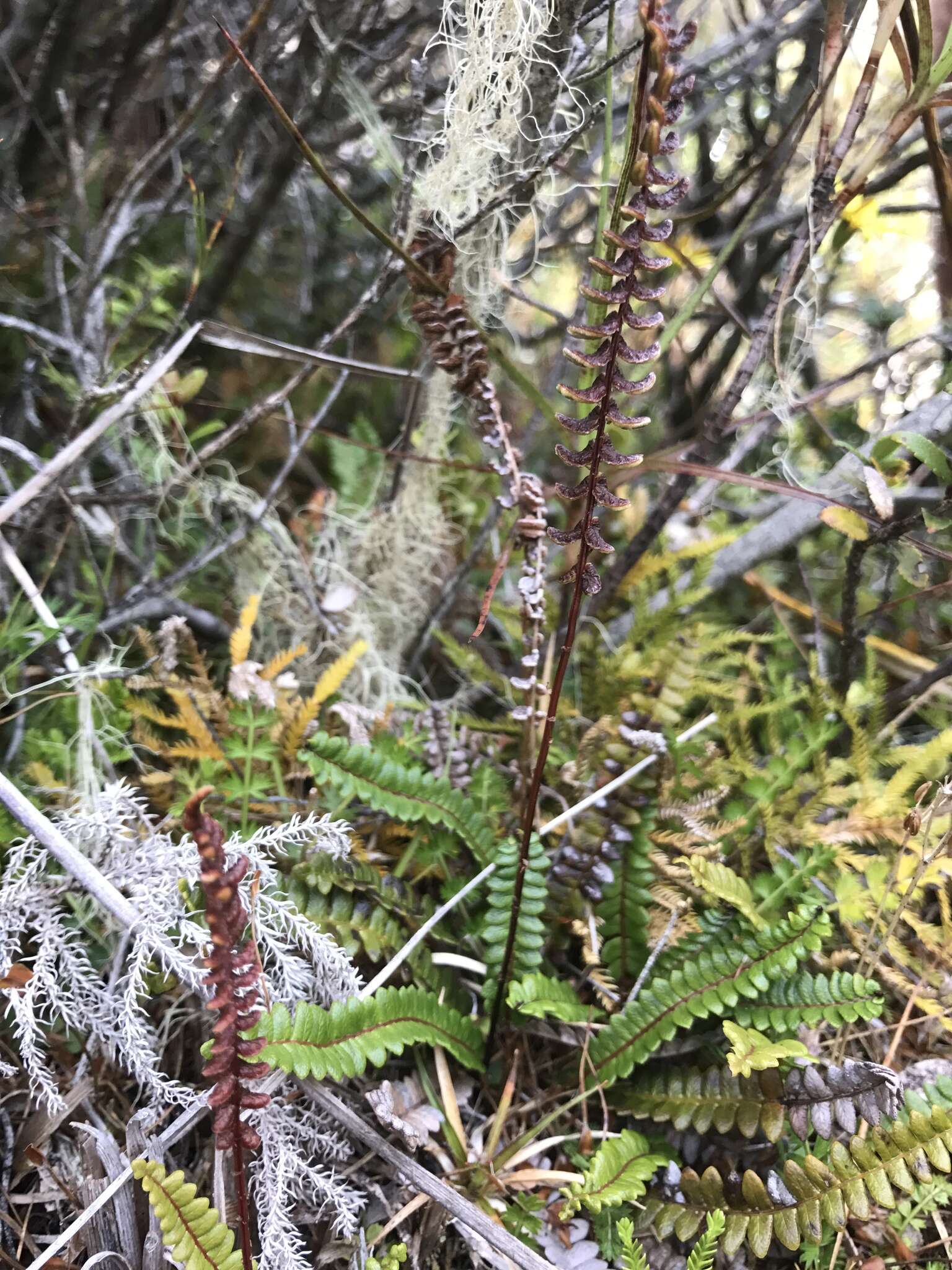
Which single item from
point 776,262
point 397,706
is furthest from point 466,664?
point 776,262

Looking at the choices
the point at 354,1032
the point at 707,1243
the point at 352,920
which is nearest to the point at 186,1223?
the point at 354,1032

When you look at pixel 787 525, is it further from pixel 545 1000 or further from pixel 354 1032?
pixel 354 1032

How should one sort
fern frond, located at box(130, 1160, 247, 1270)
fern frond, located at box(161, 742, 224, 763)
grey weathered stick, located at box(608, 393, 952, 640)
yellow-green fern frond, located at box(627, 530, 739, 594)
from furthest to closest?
1. yellow-green fern frond, located at box(627, 530, 739, 594)
2. grey weathered stick, located at box(608, 393, 952, 640)
3. fern frond, located at box(161, 742, 224, 763)
4. fern frond, located at box(130, 1160, 247, 1270)

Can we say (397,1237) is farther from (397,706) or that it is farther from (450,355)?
(450,355)

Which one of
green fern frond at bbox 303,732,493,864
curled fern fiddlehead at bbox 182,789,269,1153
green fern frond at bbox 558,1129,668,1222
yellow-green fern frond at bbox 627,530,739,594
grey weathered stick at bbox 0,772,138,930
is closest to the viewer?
curled fern fiddlehead at bbox 182,789,269,1153

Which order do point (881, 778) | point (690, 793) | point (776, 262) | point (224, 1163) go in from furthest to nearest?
point (776, 262) < point (881, 778) < point (690, 793) < point (224, 1163)

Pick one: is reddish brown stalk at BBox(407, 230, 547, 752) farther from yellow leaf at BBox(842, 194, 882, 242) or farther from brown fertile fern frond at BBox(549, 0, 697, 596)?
yellow leaf at BBox(842, 194, 882, 242)

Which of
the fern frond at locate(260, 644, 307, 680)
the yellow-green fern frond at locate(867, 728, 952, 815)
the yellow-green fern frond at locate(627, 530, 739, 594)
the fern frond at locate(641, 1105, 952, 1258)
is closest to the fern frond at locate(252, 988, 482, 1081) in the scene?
the fern frond at locate(641, 1105, 952, 1258)

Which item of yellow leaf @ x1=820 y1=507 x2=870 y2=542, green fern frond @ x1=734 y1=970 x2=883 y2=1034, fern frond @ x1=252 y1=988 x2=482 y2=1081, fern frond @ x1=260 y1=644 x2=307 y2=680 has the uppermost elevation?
yellow leaf @ x1=820 y1=507 x2=870 y2=542
